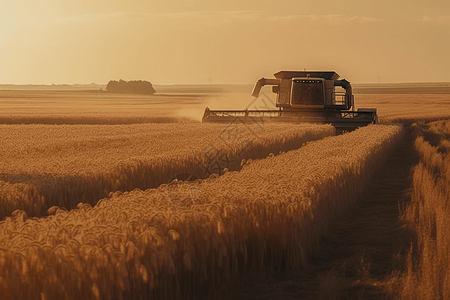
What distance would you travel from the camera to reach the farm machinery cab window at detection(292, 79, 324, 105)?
29.3 meters

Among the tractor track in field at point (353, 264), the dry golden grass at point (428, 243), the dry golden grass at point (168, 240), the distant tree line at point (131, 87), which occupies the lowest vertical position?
the tractor track in field at point (353, 264)

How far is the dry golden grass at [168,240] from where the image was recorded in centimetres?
461

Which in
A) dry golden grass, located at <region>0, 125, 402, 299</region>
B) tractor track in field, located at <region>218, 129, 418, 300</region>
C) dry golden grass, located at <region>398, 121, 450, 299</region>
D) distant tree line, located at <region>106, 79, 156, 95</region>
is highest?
distant tree line, located at <region>106, 79, 156, 95</region>

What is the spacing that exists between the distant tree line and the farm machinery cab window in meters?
123

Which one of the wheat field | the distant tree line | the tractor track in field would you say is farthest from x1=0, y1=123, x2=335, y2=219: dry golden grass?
the distant tree line

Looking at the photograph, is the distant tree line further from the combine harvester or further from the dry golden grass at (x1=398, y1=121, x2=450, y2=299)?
the dry golden grass at (x1=398, y1=121, x2=450, y2=299)

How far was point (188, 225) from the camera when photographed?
19.0ft

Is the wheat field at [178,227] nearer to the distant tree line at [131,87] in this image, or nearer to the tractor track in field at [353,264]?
the tractor track in field at [353,264]

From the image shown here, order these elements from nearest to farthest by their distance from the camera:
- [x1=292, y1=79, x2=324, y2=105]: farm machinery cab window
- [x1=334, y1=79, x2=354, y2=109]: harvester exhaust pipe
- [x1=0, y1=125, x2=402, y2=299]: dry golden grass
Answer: [x1=0, y1=125, x2=402, y2=299]: dry golden grass < [x1=292, y1=79, x2=324, y2=105]: farm machinery cab window < [x1=334, y1=79, x2=354, y2=109]: harvester exhaust pipe

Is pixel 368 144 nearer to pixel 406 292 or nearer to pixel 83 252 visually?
pixel 406 292

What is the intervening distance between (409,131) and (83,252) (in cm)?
3283

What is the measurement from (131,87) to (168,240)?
148511 millimetres

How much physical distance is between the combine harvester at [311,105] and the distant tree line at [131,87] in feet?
398

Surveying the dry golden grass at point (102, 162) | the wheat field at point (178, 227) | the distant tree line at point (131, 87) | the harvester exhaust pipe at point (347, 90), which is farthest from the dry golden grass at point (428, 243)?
the distant tree line at point (131, 87)
